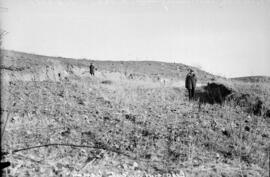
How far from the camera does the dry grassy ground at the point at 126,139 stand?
131 inches

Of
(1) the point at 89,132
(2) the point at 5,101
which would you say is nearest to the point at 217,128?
(1) the point at 89,132

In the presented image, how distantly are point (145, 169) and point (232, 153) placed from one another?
1526 mm

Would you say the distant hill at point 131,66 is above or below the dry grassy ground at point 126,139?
above

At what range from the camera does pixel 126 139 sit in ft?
14.1

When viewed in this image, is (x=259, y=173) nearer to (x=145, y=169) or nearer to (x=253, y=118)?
(x=145, y=169)

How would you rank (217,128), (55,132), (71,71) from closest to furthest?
(55,132), (217,128), (71,71)

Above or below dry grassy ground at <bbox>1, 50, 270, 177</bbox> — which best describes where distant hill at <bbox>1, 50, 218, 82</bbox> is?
above

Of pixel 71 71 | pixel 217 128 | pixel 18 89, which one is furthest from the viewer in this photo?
pixel 71 71

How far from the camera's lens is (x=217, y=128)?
16.4 ft

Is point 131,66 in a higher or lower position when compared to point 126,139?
higher

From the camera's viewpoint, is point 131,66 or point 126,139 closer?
point 126,139

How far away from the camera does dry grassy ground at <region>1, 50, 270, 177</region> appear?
334 cm

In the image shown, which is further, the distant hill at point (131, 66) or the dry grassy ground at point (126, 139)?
the distant hill at point (131, 66)

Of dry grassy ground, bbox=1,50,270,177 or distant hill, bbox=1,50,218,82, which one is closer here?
dry grassy ground, bbox=1,50,270,177
